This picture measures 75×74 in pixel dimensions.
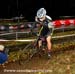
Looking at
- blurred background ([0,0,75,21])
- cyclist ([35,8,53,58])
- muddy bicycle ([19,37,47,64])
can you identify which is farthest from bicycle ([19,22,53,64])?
blurred background ([0,0,75,21])

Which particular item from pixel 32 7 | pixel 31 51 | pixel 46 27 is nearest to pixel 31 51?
pixel 31 51

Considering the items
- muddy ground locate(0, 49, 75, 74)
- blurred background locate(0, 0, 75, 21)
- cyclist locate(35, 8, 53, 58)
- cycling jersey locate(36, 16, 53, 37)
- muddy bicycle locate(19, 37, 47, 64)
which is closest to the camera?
muddy ground locate(0, 49, 75, 74)

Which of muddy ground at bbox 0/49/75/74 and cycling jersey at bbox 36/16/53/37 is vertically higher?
cycling jersey at bbox 36/16/53/37

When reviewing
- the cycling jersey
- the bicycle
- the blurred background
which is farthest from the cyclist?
the blurred background

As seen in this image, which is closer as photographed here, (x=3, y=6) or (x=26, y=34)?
(x=26, y=34)

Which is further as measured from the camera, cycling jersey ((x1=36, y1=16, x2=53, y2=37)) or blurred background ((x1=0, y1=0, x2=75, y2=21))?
blurred background ((x1=0, y1=0, x2=75, y2=21))

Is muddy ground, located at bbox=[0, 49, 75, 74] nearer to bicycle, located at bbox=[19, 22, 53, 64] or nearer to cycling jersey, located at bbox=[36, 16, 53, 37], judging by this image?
bicycle, located at bbox=[19, 22, 53, 64]

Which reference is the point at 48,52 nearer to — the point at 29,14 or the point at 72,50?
the point at 72,50

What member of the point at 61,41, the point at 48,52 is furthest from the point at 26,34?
the point at 48,52

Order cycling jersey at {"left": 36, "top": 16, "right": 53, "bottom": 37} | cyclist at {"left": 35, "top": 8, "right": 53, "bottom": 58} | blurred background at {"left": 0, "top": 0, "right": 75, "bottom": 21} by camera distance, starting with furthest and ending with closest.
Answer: blurred background at {"left": 0, "top": 0, "right": 75, "bottom": 21}, cycling jersey at {"left": 36, "top": 16, "right": 53, "bottom": 37}, cyclist at {"left": 35, "top": 8, "right": 53, "bottom": 58}

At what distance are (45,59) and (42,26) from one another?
1.23 m

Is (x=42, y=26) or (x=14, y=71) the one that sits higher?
(x=42, y=26)

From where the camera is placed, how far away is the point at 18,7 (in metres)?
32.8

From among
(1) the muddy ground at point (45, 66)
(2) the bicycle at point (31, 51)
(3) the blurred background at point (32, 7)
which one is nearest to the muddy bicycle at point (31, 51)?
(2) the bicycle at point (31, 51)
